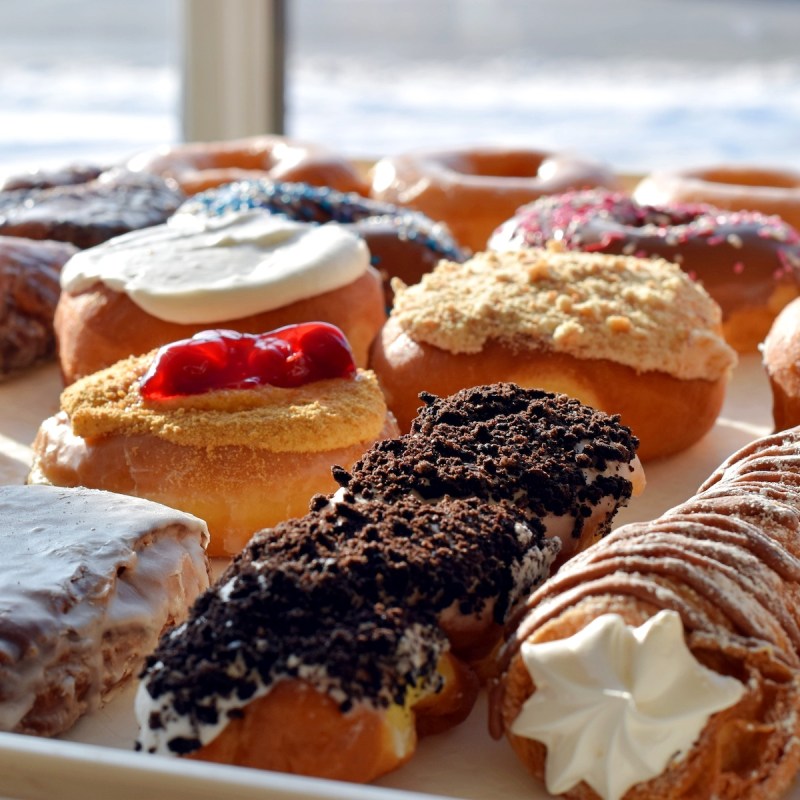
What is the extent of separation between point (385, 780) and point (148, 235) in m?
1.44

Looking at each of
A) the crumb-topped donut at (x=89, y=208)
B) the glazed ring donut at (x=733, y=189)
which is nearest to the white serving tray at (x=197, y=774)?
the crumb-topped donut at (x=89, y=208)

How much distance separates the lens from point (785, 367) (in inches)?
80.3

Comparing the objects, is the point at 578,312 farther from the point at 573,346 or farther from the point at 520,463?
the point at 520,463

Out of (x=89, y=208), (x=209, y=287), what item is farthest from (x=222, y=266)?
(x=89, y=208)

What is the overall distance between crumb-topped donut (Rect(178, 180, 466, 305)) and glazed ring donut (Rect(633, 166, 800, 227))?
905 mm

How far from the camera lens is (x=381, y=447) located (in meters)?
1.46

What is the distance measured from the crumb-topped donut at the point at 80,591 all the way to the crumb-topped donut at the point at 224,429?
18cm

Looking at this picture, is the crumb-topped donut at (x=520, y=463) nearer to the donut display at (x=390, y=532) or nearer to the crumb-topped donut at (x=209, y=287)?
the donut display at (x=390, y=532)

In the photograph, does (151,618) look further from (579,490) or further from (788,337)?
(788,337)

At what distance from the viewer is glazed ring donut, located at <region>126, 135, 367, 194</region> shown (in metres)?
3.49

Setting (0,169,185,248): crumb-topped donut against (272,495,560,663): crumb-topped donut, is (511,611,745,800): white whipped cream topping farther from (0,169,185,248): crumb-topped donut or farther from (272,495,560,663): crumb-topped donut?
(0,169,185,248): crumb-topped donut

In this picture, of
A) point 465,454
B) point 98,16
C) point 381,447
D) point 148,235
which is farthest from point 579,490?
point 98,16

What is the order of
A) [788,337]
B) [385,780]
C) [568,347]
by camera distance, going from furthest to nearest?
[788,337] → [568,347] → [385,780]

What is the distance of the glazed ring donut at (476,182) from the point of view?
3.27 meters
